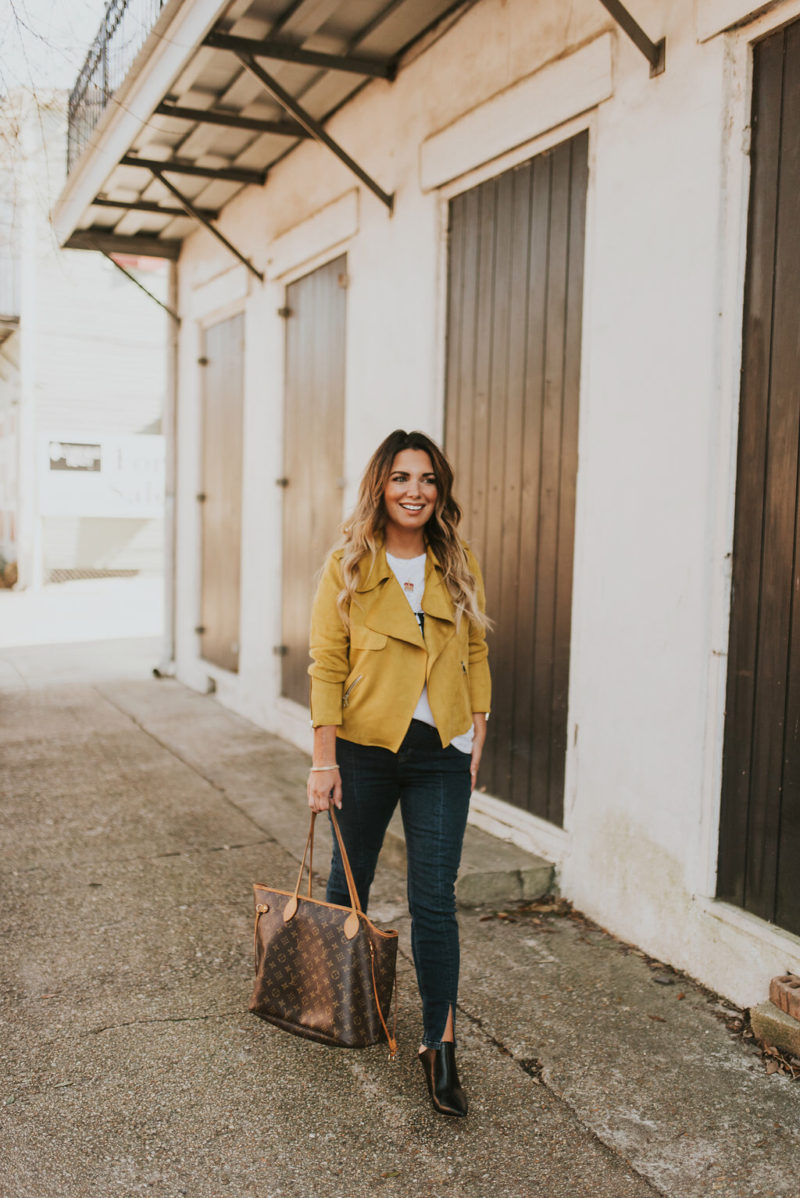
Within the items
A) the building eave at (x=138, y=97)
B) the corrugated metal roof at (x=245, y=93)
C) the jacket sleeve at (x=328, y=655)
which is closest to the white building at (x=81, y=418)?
the corrugated metal roof at (x=245, y=93)

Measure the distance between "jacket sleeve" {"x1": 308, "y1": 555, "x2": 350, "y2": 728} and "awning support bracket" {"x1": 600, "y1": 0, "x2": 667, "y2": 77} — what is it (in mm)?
2390

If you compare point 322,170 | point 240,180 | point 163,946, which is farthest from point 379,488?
point 240,180

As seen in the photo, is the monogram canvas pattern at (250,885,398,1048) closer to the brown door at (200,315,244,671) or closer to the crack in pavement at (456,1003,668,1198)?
the crack in pavement at (456,1003,668,1198)

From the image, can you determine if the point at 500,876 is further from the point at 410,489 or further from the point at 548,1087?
the point at 410,489

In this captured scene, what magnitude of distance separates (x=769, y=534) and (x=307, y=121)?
3.69 metres

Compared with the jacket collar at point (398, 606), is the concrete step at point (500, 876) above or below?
below

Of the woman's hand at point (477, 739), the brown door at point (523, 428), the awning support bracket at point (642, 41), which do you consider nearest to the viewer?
the woman's hand at point (477, 739)

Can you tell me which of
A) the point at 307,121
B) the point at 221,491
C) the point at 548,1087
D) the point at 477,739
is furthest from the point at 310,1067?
the point at 221,491

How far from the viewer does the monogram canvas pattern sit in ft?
9.21

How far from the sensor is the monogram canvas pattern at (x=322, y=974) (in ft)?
9.21

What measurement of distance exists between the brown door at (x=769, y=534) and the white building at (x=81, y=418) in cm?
1674

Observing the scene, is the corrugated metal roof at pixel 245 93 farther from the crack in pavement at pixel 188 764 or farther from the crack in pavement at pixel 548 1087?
the crack in pavement at pixel 548 1087

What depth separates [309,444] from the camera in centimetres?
734

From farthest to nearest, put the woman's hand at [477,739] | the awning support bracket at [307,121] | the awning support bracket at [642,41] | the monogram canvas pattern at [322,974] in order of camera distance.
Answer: the awning support bracket at [307,121], the awning support bracket at [642,41], the woman's hand at [477,739], the monogram canvas pattern at [322,974]
